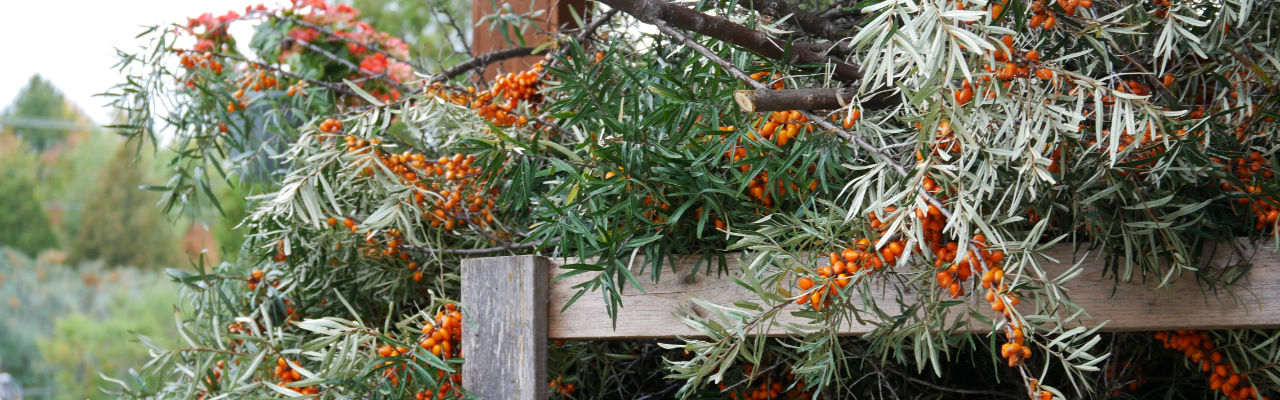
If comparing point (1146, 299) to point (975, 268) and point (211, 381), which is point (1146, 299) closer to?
point (975, 268)

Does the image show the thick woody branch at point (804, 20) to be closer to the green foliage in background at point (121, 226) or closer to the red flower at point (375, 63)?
the red flower at point (375, 63)

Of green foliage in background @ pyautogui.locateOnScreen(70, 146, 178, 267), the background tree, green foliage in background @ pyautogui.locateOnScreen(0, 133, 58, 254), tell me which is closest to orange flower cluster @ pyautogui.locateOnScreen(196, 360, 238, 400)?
green foliage in background @ pyautogui.locateOnScreen(70, 146, 178, 267)

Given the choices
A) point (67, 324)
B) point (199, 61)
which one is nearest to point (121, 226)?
point (67, 324)

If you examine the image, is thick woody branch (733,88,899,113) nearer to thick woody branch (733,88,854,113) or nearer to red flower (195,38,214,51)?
thick woody branch (733,88,854,113)

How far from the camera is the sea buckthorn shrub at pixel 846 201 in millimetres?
697

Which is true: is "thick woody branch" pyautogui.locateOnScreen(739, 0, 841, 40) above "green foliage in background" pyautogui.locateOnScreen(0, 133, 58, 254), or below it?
above

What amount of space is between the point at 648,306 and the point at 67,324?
6.40 m

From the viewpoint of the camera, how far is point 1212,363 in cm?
94

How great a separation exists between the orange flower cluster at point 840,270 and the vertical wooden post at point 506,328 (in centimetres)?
33

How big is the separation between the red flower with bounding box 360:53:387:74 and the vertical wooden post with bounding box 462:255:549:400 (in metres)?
0.94

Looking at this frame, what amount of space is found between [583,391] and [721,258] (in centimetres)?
46

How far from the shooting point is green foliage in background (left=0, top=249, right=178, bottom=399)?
224 inches

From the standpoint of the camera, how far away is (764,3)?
1.02m

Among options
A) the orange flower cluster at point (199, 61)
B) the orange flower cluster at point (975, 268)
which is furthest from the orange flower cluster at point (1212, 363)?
the orange flower cluster at point (199, 61)
